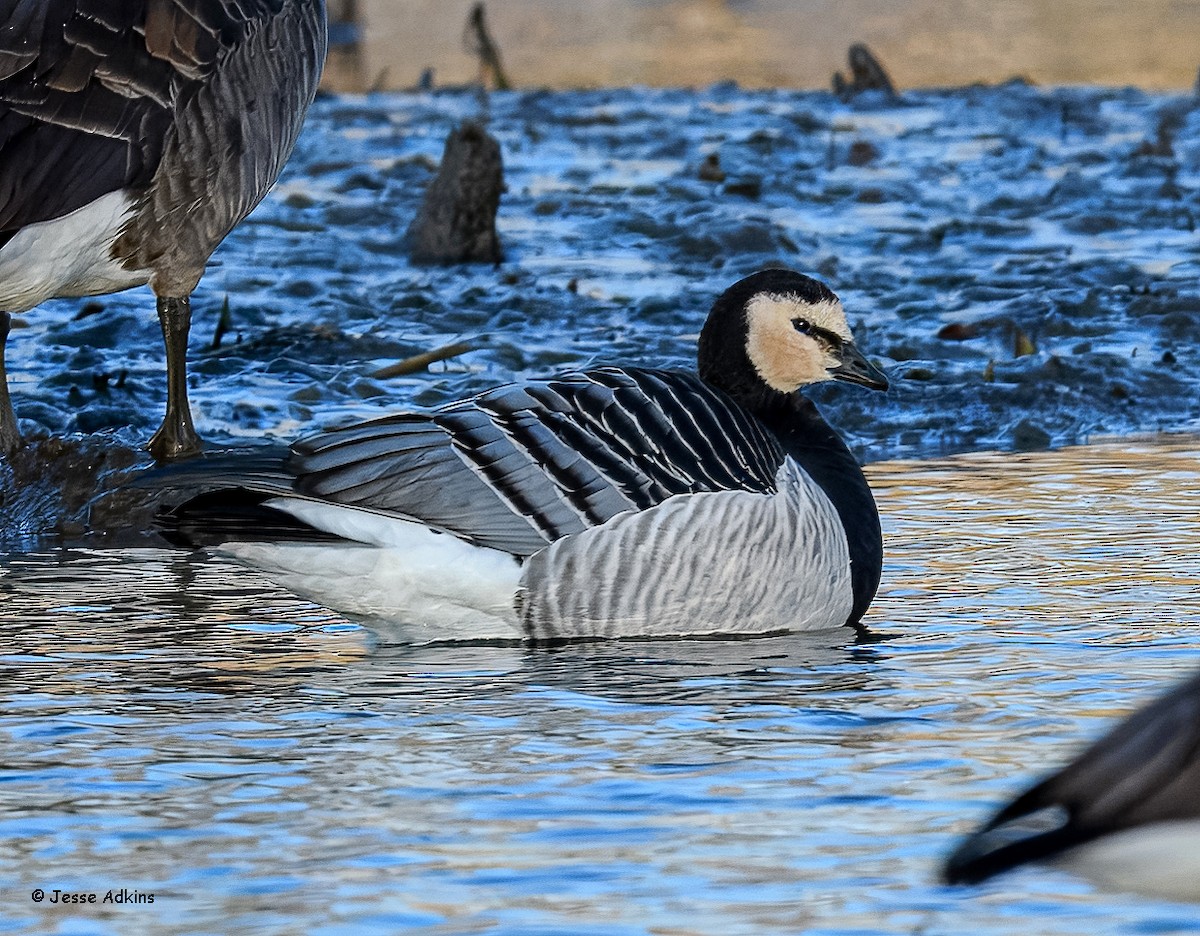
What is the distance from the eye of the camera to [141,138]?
7.69 m

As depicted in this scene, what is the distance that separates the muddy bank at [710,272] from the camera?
9625mm

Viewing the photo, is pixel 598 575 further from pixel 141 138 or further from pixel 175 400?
pixel 175 400

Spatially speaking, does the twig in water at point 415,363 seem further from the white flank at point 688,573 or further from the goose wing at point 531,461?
the white flank at point 688,573

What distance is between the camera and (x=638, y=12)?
3103cm

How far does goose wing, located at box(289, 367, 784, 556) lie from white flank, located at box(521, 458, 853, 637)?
5cm

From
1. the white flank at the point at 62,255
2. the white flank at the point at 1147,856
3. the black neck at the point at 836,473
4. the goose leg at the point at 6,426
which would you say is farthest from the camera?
the goose leg at the point at 6,426

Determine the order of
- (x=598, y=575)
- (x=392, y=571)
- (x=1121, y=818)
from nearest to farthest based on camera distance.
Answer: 1. (x=1121, y=818)
2. (x=392, y=571)
3. (x=598, y=575)

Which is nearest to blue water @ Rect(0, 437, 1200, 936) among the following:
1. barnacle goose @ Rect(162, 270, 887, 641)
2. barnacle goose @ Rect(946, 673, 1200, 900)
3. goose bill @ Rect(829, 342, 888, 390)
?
barnacle goose @ Rect(162, 270, 887, 641)

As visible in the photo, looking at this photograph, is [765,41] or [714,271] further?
[765,41]

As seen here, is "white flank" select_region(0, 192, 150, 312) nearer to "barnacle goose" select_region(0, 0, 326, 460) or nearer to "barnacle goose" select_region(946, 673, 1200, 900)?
"barnacle goose" select_region(0, 0, 326, 460)


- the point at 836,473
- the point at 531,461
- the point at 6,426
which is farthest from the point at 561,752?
the point at 6,426

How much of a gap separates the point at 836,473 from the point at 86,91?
2.91 metres

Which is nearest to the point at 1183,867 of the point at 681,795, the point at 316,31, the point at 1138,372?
the point at 681,795

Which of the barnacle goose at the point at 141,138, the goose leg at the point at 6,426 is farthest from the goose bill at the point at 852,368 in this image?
the goose leg at the point at 6,426
